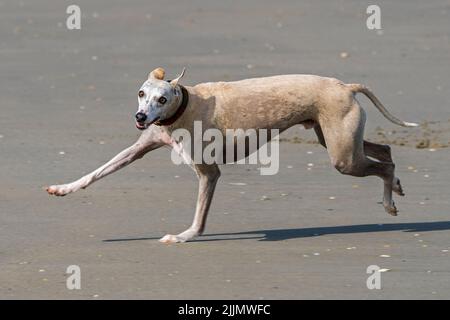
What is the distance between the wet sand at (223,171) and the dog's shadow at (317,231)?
0.02 m

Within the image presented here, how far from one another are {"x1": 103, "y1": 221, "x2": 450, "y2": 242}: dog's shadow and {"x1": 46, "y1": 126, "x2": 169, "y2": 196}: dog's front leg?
50cm

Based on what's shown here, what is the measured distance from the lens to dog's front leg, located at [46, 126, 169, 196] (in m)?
10.7

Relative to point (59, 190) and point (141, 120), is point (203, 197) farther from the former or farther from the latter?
point (59, 190)

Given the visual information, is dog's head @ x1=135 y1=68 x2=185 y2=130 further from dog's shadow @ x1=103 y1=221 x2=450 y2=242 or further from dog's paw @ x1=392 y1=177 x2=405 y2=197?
dog's paw @ x1=392 y1=177 x2=405 y2=197

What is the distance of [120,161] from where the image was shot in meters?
10.8

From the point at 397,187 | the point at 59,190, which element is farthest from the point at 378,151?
the point at 59,190

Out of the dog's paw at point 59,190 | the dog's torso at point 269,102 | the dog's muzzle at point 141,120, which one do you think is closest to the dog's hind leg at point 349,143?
the dog's torso at point 269,102

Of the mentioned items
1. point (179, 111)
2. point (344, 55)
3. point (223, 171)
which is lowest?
point (344, 55)

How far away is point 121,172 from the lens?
→ 1294 centimetres

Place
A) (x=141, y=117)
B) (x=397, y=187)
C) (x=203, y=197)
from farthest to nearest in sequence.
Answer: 1. (x=397, y=187)
2. (x=203, y=197)
3. (x=141, y=117)

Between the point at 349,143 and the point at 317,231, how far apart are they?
67 centimetres

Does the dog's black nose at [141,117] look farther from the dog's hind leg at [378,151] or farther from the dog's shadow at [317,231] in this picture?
the dog's hind leg at [378,151]

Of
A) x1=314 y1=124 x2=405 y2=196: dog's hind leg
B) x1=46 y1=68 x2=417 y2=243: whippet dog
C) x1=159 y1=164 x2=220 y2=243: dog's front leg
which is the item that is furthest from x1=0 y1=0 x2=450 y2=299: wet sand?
x1=46 y1=68 x2=417 y2=243: whippet dog
